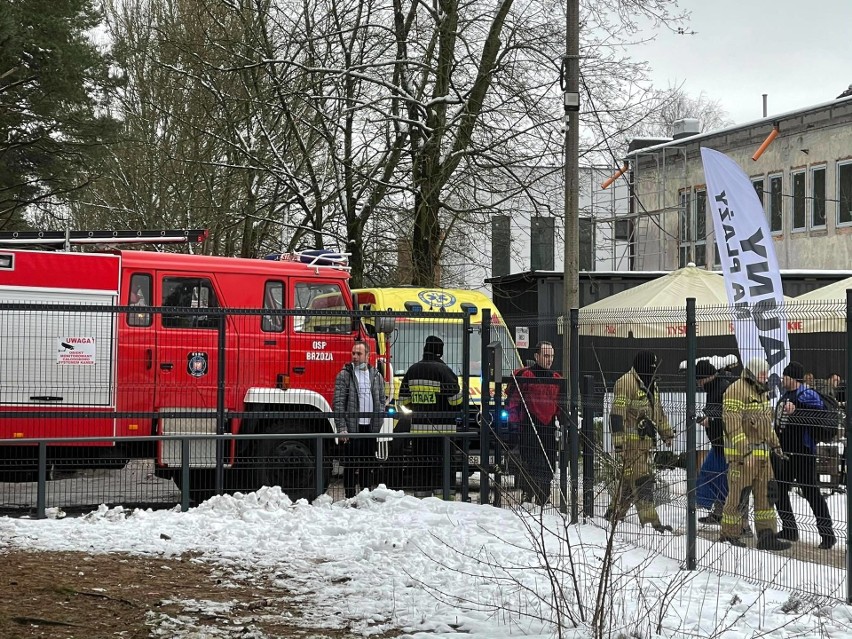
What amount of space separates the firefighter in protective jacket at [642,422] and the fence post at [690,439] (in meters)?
0.33

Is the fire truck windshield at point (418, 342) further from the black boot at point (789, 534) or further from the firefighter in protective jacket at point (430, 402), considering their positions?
the black boot at point (789, 534)

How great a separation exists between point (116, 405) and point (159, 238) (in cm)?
451

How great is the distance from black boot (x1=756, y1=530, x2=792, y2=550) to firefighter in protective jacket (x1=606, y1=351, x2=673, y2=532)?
103cm

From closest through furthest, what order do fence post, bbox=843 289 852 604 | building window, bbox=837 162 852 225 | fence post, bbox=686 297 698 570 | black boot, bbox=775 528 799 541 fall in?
fence post, bbox=843 289 852 604 < black boot, bbox=775 528 799 541 < fence post, bbox=686 297 698 570 < building window, bbox=837 162 852 225

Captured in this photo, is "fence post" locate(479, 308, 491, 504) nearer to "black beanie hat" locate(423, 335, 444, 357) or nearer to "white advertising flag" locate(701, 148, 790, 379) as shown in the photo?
"black beanie hat" locate(423, 335, 444, 357)

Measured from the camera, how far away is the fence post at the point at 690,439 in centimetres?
936

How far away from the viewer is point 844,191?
32531 mm

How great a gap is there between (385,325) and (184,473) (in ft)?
9.37

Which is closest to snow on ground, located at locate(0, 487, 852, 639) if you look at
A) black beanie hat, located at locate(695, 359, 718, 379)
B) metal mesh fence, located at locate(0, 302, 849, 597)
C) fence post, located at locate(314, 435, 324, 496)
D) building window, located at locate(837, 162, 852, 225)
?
fence post, located at locate(314, 435, 324, 496)

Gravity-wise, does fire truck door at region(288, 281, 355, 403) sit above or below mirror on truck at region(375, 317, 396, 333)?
below

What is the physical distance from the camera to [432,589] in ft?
27.0

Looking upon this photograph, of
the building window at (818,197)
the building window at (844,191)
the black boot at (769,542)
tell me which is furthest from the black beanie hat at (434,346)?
the building window at (818,197)

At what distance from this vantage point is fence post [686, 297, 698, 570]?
9.36m

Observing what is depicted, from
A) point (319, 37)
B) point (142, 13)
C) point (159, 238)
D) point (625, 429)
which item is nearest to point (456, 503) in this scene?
point (625, 429)
